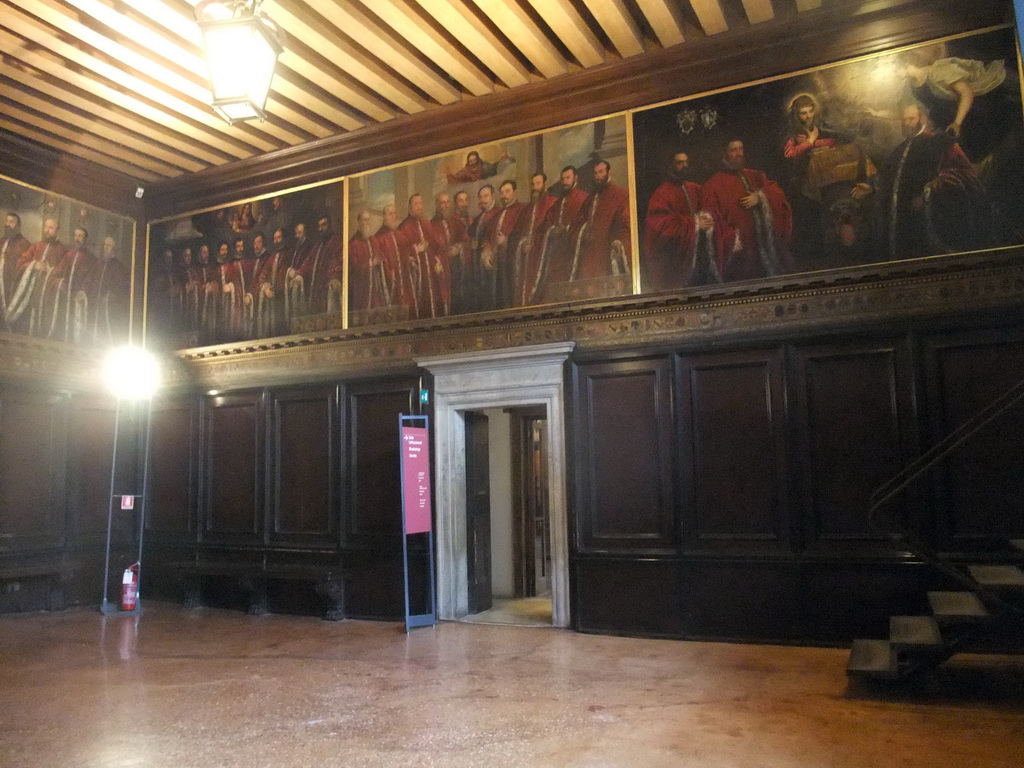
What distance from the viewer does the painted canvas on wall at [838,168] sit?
6.57m

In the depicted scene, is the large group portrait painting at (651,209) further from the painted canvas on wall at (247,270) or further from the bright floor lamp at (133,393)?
the bright floor lamp at (133,393)

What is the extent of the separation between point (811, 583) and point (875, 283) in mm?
2709

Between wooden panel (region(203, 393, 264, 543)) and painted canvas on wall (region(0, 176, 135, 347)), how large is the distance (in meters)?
1.90

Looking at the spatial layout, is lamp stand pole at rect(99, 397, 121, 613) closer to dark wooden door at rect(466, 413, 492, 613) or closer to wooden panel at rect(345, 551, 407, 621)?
wooden panel at rect(345, 551, 407, 621)

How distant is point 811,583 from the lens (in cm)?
693

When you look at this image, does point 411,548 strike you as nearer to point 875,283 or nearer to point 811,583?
point 811,583

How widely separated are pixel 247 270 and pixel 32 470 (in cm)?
351

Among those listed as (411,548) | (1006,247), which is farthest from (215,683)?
(1006,247)

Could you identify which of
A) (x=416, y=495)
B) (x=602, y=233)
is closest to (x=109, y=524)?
(x=416, y=495)

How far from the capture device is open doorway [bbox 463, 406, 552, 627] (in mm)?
9172

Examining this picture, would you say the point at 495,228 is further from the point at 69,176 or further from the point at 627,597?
the point at 69,176

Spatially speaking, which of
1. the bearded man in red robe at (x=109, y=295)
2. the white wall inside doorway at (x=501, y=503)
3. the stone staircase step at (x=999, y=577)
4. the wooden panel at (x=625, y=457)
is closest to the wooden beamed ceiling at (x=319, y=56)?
the bearded man in red robe at (x=109, y=295)

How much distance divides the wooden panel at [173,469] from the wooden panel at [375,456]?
251 centimetres

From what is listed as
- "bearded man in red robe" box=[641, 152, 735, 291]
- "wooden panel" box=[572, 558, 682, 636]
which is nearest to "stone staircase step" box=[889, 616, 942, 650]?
"wooden panel" box=[572, 558, 682, 636]
